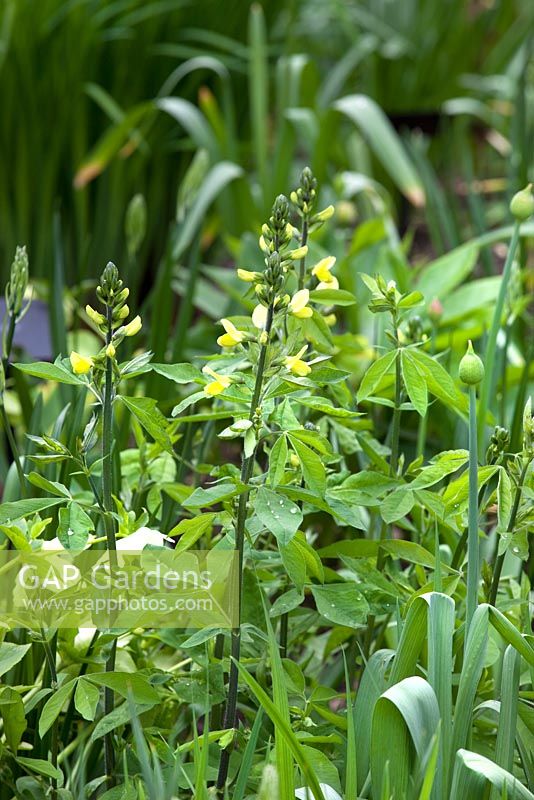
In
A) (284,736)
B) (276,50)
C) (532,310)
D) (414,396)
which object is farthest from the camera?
(276,50)

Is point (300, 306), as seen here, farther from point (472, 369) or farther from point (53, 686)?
point (53, 686)

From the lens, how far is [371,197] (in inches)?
96.3

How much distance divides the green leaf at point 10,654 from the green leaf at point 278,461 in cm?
27

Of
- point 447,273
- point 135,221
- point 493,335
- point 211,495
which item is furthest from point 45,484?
point 447,273

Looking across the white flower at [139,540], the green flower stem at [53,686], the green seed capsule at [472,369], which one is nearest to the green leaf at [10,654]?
the green flower stem at [53,686]

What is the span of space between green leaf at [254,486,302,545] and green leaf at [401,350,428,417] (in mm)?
163

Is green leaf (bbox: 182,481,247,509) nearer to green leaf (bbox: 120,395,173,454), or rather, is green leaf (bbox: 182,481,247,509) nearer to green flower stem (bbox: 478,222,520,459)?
green leaf (bbox: 120,395,173,454)

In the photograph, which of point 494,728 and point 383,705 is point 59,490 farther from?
point 494,728

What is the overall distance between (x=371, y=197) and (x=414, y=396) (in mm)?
1650

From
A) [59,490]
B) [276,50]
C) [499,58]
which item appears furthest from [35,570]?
[499,58]

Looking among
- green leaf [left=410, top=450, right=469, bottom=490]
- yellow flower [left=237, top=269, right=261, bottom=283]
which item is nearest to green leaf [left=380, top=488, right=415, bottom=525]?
green leaf [left=410, top=450, right=469, bottom=490]

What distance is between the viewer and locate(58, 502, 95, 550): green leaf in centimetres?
77

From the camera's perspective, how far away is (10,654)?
87 centimetres

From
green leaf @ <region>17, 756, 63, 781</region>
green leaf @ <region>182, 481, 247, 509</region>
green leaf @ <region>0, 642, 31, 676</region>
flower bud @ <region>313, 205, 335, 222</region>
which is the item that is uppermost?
flower bud @ <region>313, 205, 335, 222</region>
